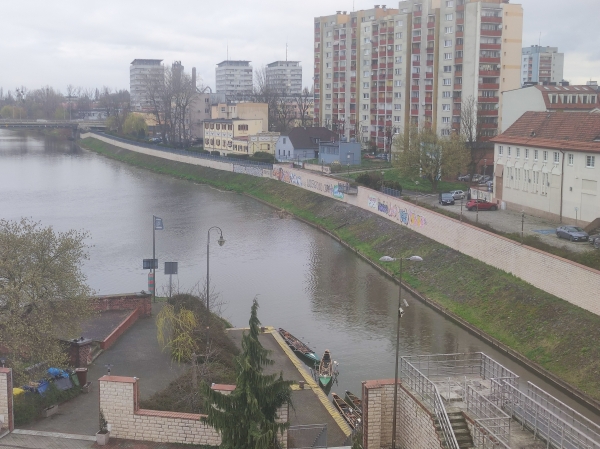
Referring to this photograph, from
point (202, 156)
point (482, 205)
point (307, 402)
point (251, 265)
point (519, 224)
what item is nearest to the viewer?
point (307, 402)

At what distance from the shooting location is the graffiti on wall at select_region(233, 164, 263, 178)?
62.2 metres

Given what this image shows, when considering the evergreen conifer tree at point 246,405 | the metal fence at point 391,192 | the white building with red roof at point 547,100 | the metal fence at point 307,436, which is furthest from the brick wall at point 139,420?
the white building with red roof at point 547,100

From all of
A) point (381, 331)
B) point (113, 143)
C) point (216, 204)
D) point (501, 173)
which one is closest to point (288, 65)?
point (113, 143)

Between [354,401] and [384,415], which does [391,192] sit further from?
[384,415]

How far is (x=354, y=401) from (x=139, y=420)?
6.02 meters

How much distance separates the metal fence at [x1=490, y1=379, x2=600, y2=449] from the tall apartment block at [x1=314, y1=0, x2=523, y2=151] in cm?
4794

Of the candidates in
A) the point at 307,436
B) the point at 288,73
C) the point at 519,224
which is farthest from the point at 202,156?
the point at 288,73

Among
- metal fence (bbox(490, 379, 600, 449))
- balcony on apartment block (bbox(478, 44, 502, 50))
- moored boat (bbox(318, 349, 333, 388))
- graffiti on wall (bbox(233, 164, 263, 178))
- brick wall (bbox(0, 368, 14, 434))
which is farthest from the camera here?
balcony on apartment block (bbox(478, 44, 502, 50))

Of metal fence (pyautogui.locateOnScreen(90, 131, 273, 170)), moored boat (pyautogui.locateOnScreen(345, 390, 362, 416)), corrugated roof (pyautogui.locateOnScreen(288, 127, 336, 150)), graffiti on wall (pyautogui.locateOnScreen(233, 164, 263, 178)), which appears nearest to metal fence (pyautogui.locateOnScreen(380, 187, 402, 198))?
metal fence (pyautogui.locateOnScreen(90, 131, 273, 170))

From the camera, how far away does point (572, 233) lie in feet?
102

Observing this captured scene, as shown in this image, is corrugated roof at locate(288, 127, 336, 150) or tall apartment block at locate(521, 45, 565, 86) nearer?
corrugated roof at locate(288, 127, 336, 150)

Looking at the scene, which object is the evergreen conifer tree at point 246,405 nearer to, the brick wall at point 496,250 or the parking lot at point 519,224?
the brick wall at point 496,250

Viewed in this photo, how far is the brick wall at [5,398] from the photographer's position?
14.8 meters

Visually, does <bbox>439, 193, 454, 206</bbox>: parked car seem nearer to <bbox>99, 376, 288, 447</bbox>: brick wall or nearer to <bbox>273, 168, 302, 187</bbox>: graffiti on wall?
<bbox>273, 168, 302, 187</bbox>: graffiti on wall
